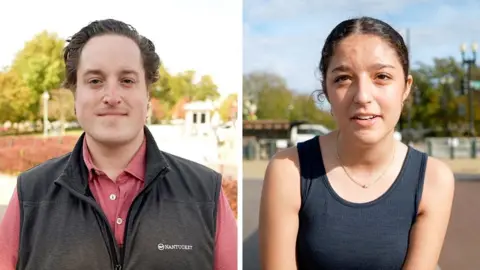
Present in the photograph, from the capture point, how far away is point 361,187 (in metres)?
1.75

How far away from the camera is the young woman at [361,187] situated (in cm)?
169

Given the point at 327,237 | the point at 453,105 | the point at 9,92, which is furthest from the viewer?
the point at 453,105

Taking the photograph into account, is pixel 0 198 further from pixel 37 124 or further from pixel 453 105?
pixel 453 105

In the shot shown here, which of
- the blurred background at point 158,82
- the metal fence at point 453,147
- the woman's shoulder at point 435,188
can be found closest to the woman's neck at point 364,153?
the woman's shoulder at point 435,188

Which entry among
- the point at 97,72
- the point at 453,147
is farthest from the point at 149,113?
the point at 453,147

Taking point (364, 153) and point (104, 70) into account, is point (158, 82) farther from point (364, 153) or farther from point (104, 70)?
point (364, 153)

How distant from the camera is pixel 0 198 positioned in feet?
6.07

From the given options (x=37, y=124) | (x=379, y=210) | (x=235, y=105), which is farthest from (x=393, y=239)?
(x=37, y=124)

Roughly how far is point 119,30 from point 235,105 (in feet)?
1.37

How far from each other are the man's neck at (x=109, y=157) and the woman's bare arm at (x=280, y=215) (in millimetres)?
423

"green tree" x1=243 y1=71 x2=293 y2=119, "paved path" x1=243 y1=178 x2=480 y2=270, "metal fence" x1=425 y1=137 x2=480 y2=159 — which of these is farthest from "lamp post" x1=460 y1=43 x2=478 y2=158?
"paved path" x1=243 y1=178 x2=480 y2=270

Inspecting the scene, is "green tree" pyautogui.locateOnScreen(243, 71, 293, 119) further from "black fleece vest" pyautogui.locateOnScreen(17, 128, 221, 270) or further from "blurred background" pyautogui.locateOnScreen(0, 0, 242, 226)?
"black fleece vest" pyautogui.locateOnScreen(17, 128, 221, 270)

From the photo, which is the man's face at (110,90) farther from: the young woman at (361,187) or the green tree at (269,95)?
the green tree at (269,95)

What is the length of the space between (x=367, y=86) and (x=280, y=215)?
16.6 inches
